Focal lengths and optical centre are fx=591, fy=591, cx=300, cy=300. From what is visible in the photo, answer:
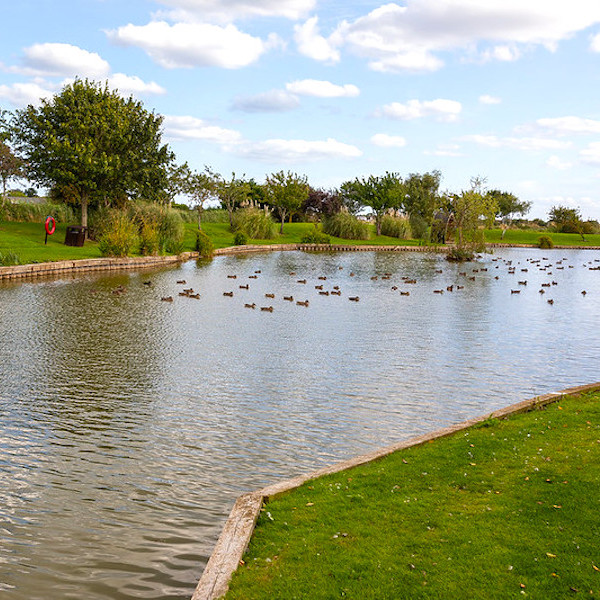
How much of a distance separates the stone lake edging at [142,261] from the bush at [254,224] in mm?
6363

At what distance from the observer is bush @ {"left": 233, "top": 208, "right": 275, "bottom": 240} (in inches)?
3049

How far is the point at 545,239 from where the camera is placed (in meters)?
96.0

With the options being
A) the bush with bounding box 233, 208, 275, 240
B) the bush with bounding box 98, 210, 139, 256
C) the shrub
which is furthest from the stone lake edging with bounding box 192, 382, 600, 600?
the bush with bounding box 233, 208, 275, 240

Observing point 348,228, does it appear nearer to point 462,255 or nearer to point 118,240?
point 462,255

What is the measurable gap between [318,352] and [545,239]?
87.4 meters

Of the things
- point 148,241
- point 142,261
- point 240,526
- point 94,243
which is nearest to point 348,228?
point 94,243

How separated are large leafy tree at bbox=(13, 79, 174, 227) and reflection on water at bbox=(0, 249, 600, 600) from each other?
23.0m

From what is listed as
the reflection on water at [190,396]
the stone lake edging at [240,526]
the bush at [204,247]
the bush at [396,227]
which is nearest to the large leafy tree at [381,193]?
the bush at [396,227]

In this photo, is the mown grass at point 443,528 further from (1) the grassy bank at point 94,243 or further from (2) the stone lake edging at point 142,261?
(1) the grassy bank at point 94,243

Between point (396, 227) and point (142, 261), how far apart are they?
5540 centimetres

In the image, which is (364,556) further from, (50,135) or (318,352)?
(50,135)

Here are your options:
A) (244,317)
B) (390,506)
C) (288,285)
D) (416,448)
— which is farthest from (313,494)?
(288,285)

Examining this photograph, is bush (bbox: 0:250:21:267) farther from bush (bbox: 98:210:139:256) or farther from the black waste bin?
the black waste bin

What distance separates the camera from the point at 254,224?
77.6 metres
